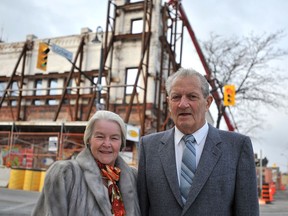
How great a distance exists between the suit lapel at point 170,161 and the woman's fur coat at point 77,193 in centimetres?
44

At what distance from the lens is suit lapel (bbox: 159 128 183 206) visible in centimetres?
271

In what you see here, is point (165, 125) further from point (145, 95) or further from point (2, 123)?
point (2, 123)

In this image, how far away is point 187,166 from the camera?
277 centimetres

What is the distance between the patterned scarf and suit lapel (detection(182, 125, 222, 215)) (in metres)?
0.62

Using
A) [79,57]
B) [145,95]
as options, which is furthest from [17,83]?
[145,95]

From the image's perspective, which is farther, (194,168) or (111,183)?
(111,183)

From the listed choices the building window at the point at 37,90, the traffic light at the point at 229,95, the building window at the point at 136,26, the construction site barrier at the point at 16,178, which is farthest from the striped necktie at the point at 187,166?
the building window at the point at 37,90

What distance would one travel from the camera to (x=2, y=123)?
22406mm

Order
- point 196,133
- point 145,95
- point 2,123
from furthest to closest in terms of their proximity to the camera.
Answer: point 2,123 < point 145,95 < point 196,133

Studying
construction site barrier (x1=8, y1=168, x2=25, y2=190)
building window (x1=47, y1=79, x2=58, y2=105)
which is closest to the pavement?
construction site barrier (x1=8, y1=168, x2=25, y2=190)

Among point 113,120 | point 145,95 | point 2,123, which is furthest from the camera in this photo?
point 2,123

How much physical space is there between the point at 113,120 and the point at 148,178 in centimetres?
63

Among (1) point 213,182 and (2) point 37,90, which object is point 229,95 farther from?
(2) point 37,90

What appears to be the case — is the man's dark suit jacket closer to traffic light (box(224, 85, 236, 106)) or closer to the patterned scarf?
the patterned scarf
